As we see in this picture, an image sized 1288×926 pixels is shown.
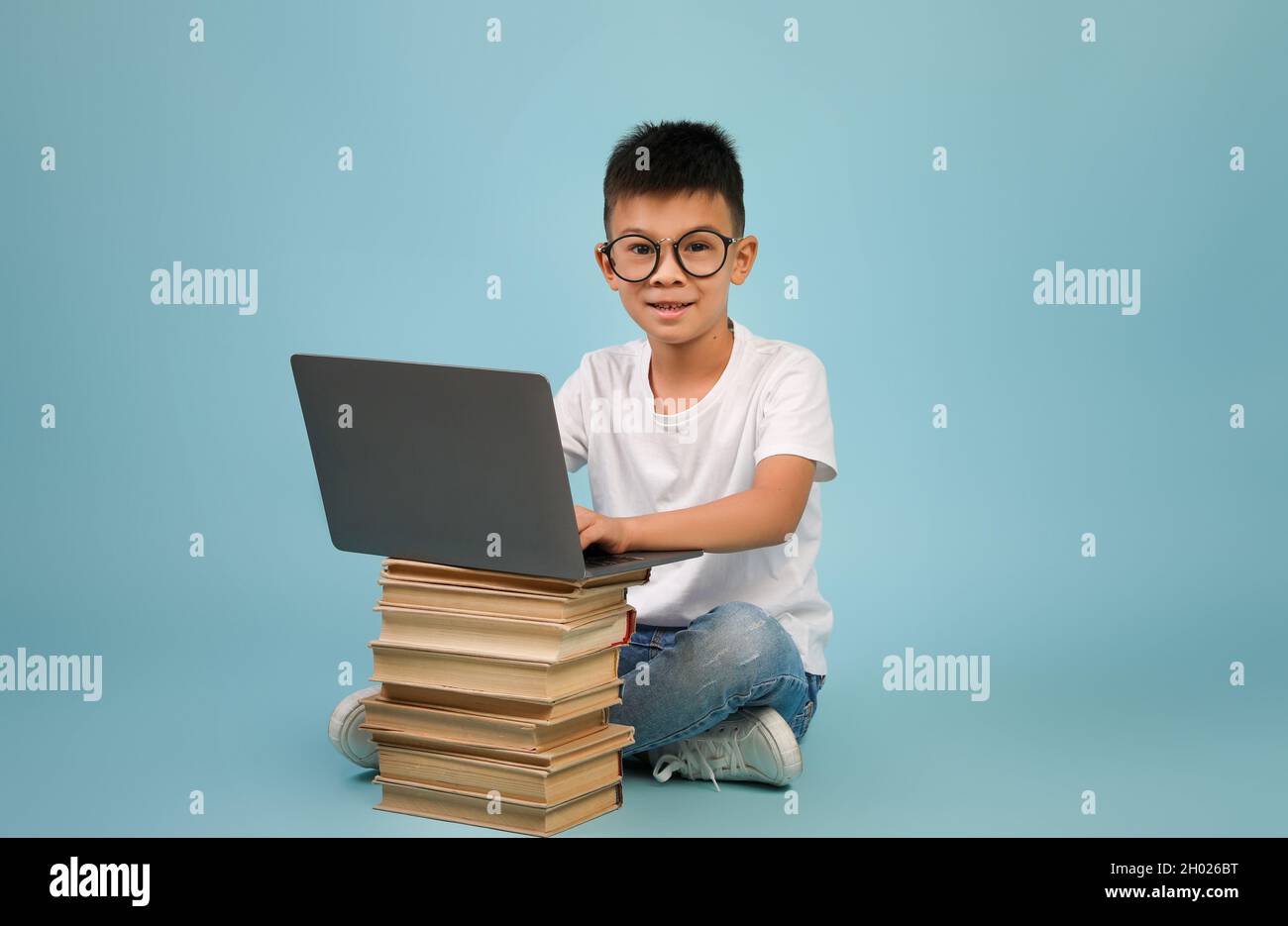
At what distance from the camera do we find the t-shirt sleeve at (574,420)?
9.99ft

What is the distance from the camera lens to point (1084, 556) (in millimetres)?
3865

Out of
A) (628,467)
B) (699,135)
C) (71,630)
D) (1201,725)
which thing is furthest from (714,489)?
(71,630)

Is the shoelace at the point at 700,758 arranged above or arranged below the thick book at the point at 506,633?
below

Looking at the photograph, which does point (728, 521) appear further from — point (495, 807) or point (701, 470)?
point (495, 807)

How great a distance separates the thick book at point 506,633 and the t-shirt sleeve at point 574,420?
544 mm

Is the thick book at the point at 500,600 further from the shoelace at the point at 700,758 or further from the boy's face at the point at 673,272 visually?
the boy's face at the point at 673,272

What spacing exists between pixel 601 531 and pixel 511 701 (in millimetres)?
292

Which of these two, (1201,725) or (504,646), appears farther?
(1201,725)

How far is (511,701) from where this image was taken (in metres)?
2.45

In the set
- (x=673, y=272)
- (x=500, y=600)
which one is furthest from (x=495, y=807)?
(x=673, y=272)

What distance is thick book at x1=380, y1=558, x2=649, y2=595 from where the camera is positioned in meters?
2.40

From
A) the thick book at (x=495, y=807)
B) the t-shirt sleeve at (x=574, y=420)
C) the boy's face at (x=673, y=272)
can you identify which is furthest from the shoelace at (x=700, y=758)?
the boy's face at (x=673, y=272)

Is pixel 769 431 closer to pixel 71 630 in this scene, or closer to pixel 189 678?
Answer: pixel 189 678

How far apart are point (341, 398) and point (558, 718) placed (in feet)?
1.92
